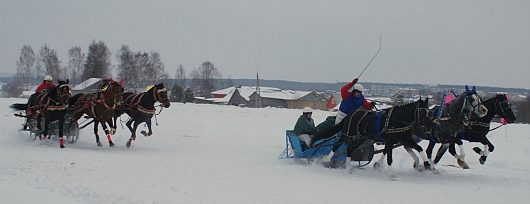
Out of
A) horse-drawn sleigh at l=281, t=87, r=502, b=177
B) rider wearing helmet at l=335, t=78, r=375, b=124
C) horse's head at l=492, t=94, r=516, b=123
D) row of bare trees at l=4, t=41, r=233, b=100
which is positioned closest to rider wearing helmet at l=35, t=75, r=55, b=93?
rider wearing helmet at l=335, t=78, r=375, b=124

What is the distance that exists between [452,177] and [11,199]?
7.98 m

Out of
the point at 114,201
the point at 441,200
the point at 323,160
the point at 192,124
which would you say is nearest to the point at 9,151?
the point at 114,201

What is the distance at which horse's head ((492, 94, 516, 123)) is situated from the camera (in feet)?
35.4

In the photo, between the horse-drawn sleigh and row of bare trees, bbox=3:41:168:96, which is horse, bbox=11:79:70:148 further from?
row of bare trees, bbox=3:41:168:96

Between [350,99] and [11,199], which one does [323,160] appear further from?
[11,199]

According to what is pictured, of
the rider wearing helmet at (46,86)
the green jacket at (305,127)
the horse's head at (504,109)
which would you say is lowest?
the green jacket at (305,127)

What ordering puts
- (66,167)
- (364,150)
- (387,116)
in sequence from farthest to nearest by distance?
(364,150)
(387,116)
(66,167)

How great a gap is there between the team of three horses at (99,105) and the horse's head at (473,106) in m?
7.81

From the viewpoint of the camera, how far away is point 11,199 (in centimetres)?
720

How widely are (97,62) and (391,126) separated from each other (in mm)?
71409

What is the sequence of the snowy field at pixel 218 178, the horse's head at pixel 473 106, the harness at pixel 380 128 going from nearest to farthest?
1. the snowy field at pixel 218 178
2. the horse's head at pixel 473 106
3. the harness at pixel 380 128

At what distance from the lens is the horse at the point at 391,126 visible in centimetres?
1020

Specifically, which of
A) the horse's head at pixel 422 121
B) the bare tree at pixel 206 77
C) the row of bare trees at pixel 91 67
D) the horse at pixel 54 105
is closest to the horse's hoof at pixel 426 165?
the horse's head at pixel 422 121

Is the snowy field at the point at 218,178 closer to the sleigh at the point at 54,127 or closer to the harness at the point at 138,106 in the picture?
the sleigh at the point at 54,127
